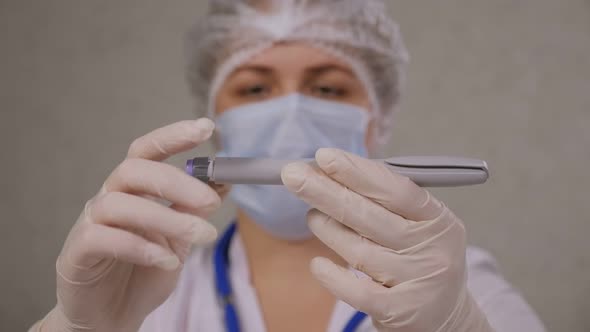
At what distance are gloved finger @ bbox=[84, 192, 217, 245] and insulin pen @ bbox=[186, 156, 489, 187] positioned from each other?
0.22ft

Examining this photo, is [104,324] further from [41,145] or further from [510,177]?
[510,177]

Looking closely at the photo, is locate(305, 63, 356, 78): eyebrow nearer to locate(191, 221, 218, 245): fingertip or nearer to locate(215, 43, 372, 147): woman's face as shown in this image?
locate(215, 43, 372, 147): woman's face

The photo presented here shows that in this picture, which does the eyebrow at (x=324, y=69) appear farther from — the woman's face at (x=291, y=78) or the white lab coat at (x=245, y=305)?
the white lab coat at (x=245, y=305)

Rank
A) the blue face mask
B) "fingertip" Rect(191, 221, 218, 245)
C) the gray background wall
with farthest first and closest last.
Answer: the gray background wall < the blue face mask < "fingertip" Rect(191, 221, 218, 245)

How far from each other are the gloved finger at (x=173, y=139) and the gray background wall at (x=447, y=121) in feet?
2.29

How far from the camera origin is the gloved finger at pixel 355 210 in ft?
1.80

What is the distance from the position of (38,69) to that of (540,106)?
150 centimetres

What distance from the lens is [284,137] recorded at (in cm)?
80

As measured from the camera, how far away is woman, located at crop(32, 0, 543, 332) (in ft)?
1.85

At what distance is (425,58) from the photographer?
1.27m

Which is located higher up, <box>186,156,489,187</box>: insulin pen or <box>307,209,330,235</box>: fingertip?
<box>186,156,489,187</box>: insulin pen

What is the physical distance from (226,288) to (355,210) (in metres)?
0.44

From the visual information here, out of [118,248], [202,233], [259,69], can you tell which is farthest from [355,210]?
[259,69]

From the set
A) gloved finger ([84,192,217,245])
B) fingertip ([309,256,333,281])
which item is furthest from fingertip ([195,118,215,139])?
fingertip ([309,256,333,281])
